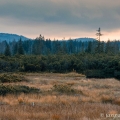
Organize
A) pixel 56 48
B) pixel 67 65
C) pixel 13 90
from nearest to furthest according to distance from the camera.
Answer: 1. pixel 13 90
2. pixel 67 65
3. pixel 56 48

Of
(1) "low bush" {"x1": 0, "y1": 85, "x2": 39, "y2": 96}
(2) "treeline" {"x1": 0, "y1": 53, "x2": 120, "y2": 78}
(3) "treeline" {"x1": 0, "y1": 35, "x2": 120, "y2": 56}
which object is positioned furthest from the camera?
(3) "treeline" {"x1": 0, "y1": 35, "x2": 120, "y2": 56}

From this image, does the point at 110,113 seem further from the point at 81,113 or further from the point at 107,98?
the point at 107,98

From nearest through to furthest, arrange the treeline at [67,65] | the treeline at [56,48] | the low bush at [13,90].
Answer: the low bush at [13,90]
the treeline at [67,65]
the treeline at [56,48]

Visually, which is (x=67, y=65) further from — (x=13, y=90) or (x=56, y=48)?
(x=56, y=48)

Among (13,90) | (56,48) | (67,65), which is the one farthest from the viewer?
(56,48)

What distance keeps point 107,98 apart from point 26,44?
123 m

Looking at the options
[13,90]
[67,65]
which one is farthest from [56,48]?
[13,90]

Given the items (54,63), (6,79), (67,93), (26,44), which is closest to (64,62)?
(54,63)

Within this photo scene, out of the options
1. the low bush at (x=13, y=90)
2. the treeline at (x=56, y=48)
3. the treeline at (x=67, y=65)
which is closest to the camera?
the low bush at (x=13, y=90)

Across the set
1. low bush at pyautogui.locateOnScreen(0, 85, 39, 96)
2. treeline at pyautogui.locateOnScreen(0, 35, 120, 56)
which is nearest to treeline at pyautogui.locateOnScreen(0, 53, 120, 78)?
treeline at pyautogui.locateOnScreen(0, 35, 120, 56)

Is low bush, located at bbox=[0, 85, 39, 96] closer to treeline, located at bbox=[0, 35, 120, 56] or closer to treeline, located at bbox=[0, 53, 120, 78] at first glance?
treeline, located at bbox=[0, 53, 120, 78]

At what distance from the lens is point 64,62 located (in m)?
51.5

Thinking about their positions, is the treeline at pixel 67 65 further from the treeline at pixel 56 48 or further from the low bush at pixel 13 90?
the low bush at pixel 13 90

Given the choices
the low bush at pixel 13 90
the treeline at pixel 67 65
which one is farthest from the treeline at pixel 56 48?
the low bush at pixel 13 90
